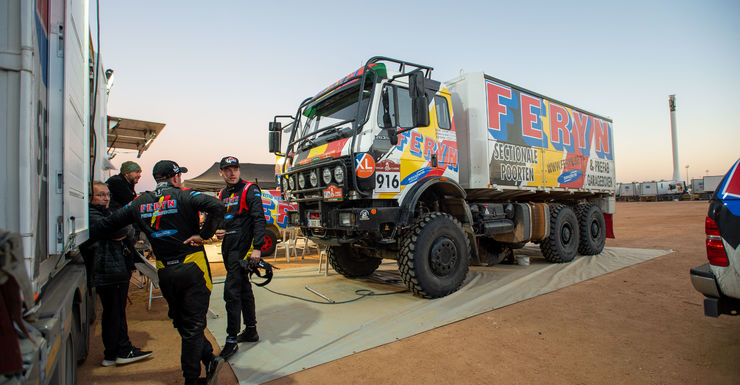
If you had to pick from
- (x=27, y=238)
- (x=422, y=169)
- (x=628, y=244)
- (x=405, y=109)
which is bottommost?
(x=628, y=244)

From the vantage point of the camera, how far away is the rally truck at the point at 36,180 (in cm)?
120

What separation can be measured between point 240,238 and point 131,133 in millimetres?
6118

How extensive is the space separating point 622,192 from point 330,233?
62191 mm

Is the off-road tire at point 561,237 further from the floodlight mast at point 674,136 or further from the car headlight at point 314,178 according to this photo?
Answer: the floodlight mast at point 674,136

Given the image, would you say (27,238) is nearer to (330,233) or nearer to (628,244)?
(330,233)

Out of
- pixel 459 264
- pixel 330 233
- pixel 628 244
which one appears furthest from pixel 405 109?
pixel 628 244

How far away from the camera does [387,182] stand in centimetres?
470

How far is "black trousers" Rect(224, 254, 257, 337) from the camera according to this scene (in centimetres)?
352

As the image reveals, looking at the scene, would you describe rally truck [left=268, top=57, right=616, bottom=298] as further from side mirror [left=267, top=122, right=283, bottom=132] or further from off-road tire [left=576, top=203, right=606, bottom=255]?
off-road tire [left=576, top=203, right=606, bottom=255]

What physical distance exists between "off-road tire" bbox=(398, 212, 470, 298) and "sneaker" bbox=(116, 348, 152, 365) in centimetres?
297

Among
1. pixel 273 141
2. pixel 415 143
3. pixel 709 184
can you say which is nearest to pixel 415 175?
pixel 415 143

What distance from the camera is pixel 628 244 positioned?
436 inches

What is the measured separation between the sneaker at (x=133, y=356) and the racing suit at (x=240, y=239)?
0.74 metres

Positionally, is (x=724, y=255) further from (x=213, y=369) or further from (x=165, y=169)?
(x=165, y=169)
